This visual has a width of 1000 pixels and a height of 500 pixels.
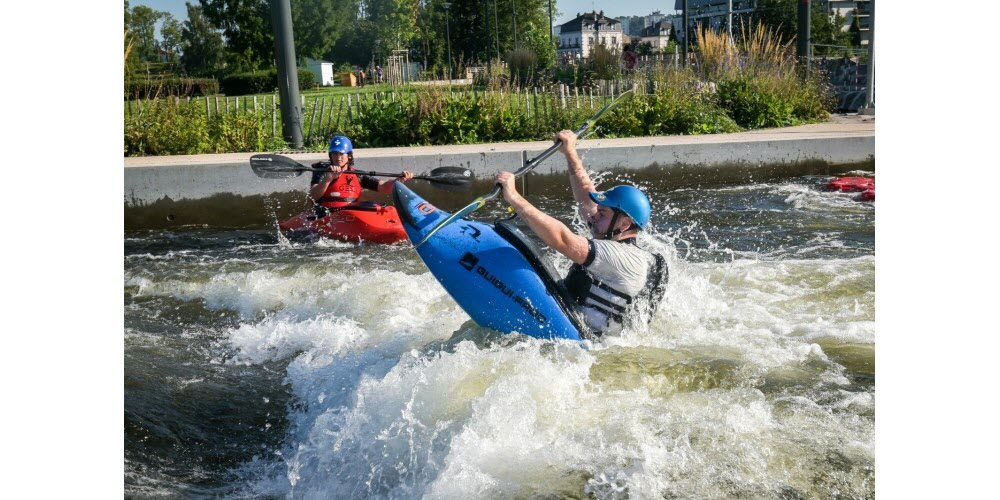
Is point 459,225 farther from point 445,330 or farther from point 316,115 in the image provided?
point 316,115

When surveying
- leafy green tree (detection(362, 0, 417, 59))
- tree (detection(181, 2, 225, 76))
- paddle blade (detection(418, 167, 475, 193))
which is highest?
leafy green tree (detection(362, 0, 417, 59))

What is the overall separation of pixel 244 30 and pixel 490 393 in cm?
3801

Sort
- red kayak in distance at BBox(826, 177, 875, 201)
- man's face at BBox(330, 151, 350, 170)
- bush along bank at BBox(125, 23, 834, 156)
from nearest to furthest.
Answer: man's face at BBox(330, 151, 350, 170) < red kayak in distance at BBox(826, 177, 875, 201) < bush along bank at BBox(125, 23, 834, 156)

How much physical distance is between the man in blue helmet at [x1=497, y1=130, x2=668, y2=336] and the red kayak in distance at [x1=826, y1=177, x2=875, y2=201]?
6.37 metres

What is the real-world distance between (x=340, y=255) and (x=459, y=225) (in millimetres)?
3625

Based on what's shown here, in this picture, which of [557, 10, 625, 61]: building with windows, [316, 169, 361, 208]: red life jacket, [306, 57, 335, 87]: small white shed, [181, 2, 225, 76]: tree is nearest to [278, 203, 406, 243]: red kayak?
[316, 169, 361, 208]: red life jacket

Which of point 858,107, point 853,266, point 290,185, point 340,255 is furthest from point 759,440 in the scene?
point 858,107

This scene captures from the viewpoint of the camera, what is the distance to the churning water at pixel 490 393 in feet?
13.7

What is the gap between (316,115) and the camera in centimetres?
1383

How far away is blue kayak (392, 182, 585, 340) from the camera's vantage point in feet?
16.2

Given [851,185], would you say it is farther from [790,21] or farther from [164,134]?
[790,21]

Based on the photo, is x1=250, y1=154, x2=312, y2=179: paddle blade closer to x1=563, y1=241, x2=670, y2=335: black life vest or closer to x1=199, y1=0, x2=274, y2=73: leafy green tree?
x1=563, y1=241, x2=670, y2=335: black life vest

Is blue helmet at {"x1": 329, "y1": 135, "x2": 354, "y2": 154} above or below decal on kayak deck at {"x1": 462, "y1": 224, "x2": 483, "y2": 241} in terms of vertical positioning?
above

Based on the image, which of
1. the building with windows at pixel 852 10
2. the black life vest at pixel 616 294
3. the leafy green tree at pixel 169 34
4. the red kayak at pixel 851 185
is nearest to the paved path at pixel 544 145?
the red kayak at pixel 851 185
